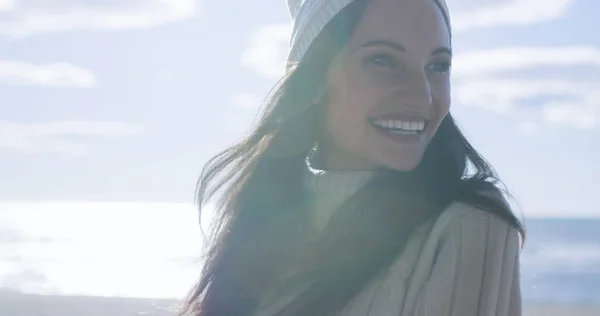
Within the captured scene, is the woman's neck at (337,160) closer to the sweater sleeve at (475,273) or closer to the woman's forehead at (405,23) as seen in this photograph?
the woman's forehead at (405,23)

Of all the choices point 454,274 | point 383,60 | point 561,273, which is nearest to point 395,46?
point 383,60

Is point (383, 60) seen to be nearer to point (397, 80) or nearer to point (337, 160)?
point (397, 80)

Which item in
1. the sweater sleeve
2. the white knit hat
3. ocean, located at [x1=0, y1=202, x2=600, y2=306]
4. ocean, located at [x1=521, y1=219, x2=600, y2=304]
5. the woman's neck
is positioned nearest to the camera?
the sweater sleeve

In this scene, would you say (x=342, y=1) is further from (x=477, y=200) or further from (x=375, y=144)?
(x=477, y=200)

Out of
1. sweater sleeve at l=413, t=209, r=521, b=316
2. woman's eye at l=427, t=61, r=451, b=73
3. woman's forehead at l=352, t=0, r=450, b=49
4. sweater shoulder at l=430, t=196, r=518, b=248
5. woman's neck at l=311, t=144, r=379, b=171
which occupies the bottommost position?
sweater sleeve at l=413, t=209, r=521, b=316

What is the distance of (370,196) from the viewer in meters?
2.55

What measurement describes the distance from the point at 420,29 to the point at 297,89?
1.44 feet

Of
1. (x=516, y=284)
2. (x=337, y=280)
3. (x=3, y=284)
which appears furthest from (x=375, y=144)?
(x=3, y=284)

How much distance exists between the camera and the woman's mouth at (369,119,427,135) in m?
2.36

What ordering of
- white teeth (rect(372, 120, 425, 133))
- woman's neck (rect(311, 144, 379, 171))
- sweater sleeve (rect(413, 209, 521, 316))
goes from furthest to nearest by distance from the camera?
woman's neck (rect(311, 144, 379, 171)) < white teeth (rect(372, 120, 425, 133)) < sweater sleeve (rect(413, 209, 521, 316))

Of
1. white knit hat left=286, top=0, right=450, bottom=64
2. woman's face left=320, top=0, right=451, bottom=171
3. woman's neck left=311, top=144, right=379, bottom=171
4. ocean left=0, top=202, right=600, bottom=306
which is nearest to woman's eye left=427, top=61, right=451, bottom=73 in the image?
woman's face left=320, top=0, right=451, bottom=171

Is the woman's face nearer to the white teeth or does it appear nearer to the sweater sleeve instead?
the white teeth

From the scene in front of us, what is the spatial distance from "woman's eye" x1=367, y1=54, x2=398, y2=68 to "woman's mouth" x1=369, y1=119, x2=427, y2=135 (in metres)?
0.13

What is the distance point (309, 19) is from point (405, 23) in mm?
307
